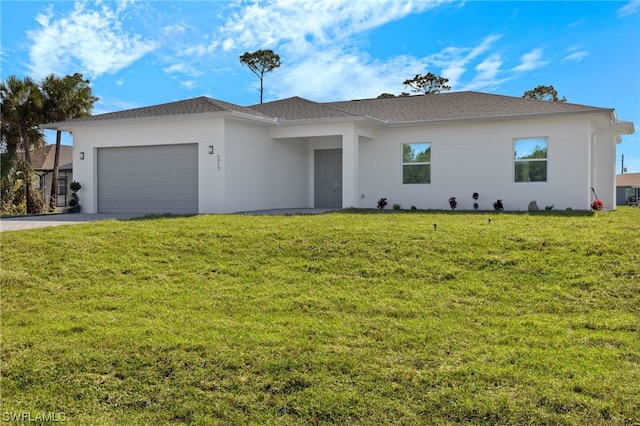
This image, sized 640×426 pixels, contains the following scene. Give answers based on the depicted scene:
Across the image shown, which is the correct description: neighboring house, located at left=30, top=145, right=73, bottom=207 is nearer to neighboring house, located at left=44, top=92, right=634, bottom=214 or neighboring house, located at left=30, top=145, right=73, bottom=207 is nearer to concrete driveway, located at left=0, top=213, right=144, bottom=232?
neighboring house, located at left=44, top=92, right=634, bottom=214

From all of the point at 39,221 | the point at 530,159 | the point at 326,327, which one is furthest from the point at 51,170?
the point at 326,327

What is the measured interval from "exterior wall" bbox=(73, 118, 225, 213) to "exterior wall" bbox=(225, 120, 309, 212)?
1.13 feet

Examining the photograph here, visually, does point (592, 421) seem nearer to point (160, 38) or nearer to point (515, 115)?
point (515, 115)

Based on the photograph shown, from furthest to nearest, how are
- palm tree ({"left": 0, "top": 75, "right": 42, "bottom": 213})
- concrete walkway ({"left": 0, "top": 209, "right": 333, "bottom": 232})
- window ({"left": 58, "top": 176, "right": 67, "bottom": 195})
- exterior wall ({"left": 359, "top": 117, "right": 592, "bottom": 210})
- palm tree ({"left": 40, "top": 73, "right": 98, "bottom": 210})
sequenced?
window ({"left": 58, "top": 176, "right": 67, "bottom": 195}), palm tree ({"left": 40, "top": 73, "right": 98, "bottom": 210}), palm tree ({"left": 0, "top": 75, "right": 42, "bottom": 213}), exterior wall ({"left": 359, "top": 117, "right": 592, "bottom": 210}), concrete walkway ({"left": 0, "top": 209, "right": 333, "bottom": 232})

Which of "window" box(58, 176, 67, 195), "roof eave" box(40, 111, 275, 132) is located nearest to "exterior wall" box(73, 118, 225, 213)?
"roof eave" box(40, 111, 275, 132)

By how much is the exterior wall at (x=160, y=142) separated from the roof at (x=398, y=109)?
0.36 m

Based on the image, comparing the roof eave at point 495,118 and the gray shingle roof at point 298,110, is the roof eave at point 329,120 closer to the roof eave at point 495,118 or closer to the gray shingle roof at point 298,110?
the gray shingle roof at point 298,110

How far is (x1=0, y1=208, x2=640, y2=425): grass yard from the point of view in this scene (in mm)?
4023

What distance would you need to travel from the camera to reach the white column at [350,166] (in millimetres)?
16141

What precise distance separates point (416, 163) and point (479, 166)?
2091 millimetres

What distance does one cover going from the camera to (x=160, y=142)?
53.1 feet

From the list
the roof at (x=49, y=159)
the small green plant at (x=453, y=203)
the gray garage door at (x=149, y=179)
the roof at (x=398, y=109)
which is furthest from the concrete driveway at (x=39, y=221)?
the roof at (x=49, y=159)

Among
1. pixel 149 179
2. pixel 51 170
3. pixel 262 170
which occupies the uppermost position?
pixel 51 170

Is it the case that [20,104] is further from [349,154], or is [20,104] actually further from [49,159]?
[349,154]
